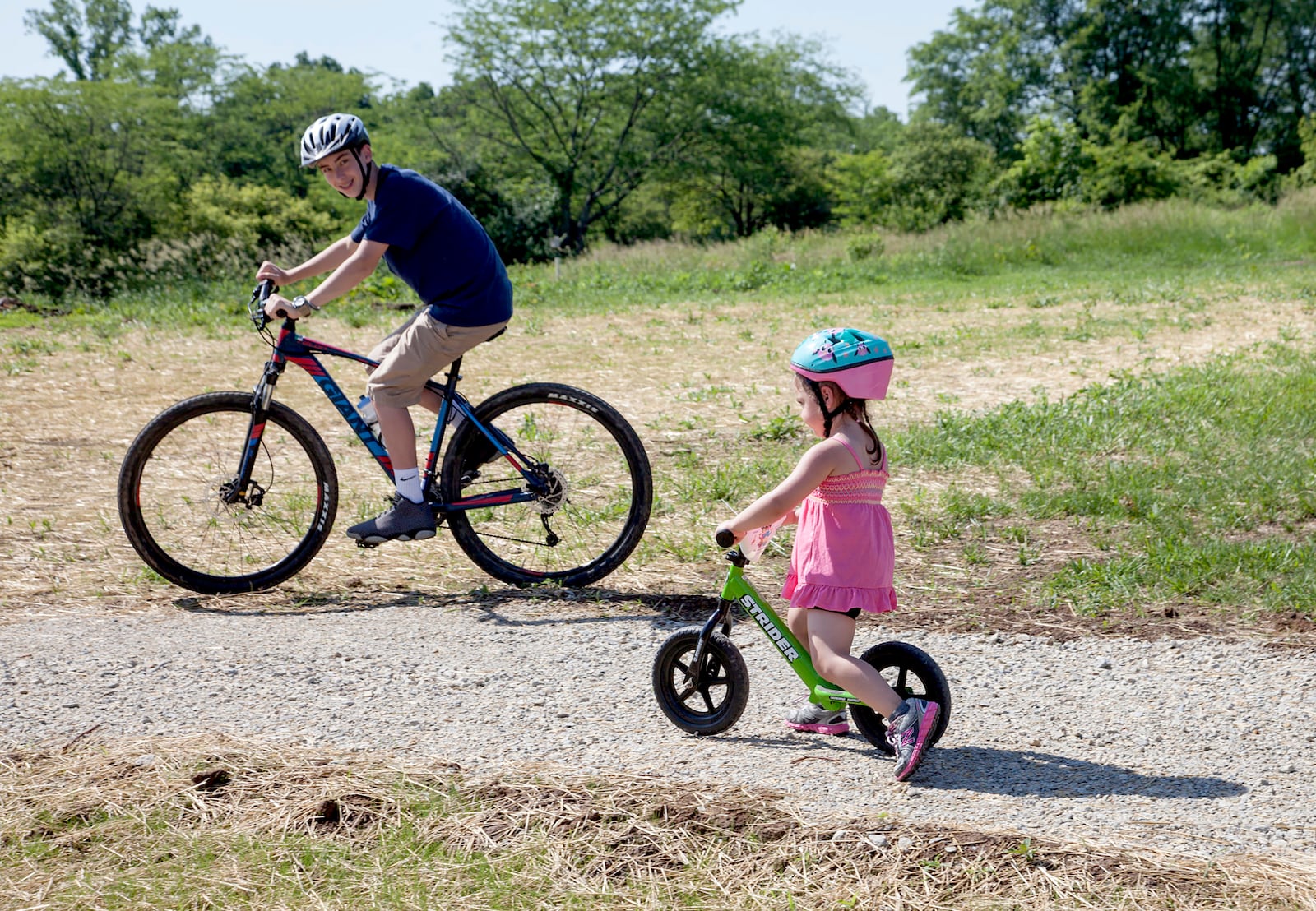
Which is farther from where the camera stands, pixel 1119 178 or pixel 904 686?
pixel 1119 178

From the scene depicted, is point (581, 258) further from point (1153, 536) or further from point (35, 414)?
point (1153, 536)

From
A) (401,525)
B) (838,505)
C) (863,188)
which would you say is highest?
(863,188)

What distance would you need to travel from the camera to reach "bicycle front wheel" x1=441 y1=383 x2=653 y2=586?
207 inches

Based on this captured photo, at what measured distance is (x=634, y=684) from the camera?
13.6 ft

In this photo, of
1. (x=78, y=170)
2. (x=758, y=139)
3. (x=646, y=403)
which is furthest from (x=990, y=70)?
(x=646, y=403)

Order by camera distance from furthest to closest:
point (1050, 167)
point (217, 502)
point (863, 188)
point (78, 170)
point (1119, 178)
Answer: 1. point (863, 188)
2. point (1050, 167)
3. point (1119, 178)
4. point (78, 170)
5. point (217, 502)

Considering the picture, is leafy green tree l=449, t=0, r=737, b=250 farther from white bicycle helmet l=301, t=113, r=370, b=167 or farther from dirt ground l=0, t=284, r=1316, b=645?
white bicycle helmet l=301, t=113, r=370, b=167

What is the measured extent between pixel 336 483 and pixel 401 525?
41 centimetres

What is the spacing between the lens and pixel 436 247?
501 centimetres

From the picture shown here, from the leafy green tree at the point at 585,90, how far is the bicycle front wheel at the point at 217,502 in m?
37.0

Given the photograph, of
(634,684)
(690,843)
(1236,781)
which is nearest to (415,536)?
(634,684)

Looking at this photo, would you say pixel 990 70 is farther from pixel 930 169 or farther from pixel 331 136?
pixel 331 136

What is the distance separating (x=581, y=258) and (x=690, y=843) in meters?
24.6

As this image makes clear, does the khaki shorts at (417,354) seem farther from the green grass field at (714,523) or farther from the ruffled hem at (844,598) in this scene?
the ruffled hem at (844,598)
